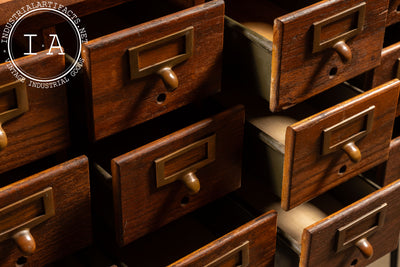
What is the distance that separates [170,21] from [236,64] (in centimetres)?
19

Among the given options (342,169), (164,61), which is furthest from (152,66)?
(342,169)

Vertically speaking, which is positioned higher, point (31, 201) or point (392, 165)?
point (31, 201)

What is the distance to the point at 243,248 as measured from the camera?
115 cm

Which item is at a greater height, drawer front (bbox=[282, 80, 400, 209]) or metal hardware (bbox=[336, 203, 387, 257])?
drawer front (bbox=[282, 80, 400, 209])

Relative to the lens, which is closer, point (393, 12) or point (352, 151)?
point (352, 151)

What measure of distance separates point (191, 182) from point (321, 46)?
27 cm

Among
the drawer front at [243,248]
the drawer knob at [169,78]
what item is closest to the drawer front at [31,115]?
the drawer knob at [169,78]

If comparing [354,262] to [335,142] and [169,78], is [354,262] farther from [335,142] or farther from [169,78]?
[169,78]

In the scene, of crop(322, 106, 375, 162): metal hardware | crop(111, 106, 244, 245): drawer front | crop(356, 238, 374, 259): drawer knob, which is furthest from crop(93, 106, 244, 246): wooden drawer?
crop(356, 238, 374, 259): drawer knob

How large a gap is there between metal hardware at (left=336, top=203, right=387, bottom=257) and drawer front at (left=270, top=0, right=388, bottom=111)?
23 cm

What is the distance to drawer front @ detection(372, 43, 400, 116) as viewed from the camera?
1.27 metres

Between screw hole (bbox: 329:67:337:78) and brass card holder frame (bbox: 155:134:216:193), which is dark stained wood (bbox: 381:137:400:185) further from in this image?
brass card holder frame (bbox: 155:134:216:193)

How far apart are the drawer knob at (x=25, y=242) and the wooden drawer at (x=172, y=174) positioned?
0.14m

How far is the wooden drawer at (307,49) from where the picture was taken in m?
1.05
